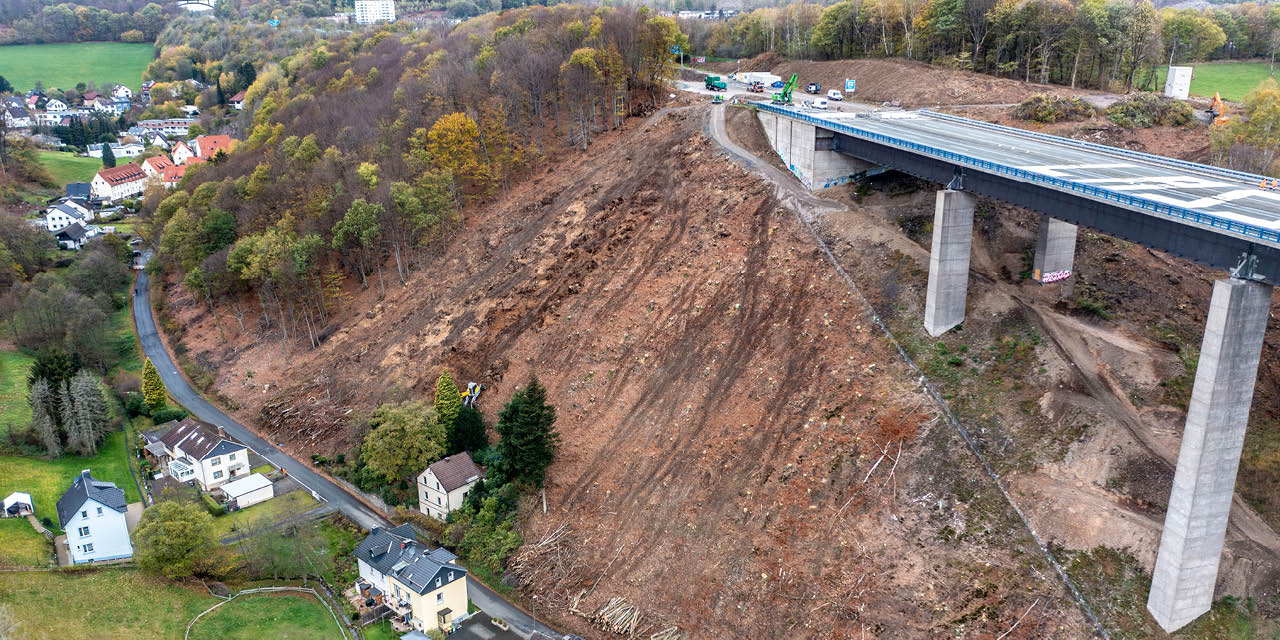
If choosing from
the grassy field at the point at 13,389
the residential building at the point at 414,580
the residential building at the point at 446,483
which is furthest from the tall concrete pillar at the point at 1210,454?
the grassy field at the point at 13,389

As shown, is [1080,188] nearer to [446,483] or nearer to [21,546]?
[446,483]

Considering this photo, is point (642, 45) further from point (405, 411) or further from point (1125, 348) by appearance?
point (1125, 348)

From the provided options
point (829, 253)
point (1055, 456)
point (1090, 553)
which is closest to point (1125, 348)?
point (1055, 456)

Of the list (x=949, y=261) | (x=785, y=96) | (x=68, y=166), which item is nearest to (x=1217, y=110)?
(x=785, y=96)

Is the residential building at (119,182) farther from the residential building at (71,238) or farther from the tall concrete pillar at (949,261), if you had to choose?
the tall concrete pillar at (949,261)

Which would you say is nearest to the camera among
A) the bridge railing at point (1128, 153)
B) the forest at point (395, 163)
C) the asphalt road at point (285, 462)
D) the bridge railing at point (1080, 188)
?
the bridge railing at point (1080, 188)

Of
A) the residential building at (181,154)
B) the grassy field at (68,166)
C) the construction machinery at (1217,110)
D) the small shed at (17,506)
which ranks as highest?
the construction machinery at (1217,110)
